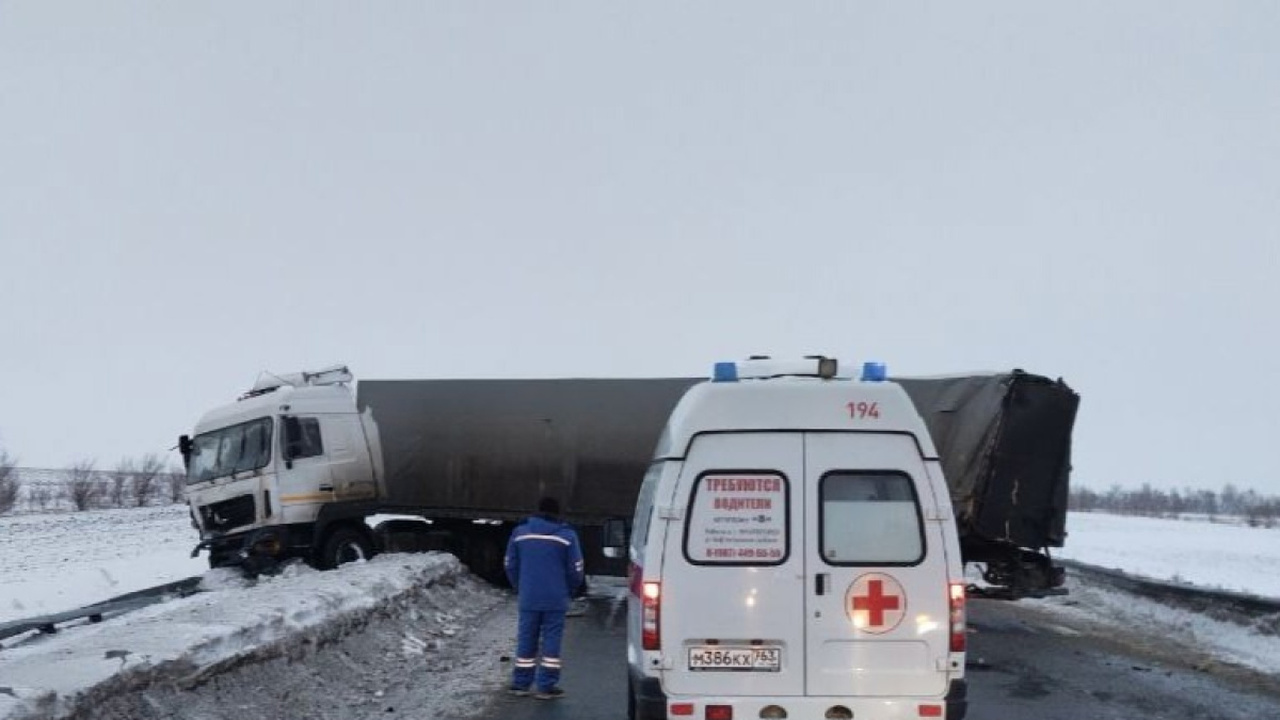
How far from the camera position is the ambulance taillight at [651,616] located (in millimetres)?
7129

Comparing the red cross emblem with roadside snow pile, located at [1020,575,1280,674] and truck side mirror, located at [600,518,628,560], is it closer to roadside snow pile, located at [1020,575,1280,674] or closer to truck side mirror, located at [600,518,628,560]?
truck side mirror, located at [600,518,628,560]

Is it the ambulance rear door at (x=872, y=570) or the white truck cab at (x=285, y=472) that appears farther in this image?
the white truck cab at (x=285, y=472)

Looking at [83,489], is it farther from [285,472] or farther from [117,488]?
[285,472]

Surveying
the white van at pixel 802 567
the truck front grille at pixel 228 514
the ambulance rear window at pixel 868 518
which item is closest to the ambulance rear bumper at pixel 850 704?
the white van at pixel 802 567

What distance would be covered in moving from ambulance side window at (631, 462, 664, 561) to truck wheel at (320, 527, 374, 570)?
13.2 meters

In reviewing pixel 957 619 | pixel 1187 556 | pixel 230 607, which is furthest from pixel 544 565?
pixel 1187 556

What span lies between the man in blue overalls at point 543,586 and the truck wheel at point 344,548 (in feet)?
34.6

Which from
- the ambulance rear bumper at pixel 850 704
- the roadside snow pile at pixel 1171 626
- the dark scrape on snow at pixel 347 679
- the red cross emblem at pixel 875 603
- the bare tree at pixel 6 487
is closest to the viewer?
the ambulance rear bumper at pixel 850 704

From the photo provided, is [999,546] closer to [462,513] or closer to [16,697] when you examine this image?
[462,513]

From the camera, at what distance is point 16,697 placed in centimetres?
729

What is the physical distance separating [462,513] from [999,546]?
29.5 feet

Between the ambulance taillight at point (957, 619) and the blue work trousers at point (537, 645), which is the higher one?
the ambulance taillight at point (957, 619)

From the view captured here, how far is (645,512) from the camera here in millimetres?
8039

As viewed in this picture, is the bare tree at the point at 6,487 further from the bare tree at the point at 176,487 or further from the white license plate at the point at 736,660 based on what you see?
the white license plate at the point at 736,660
